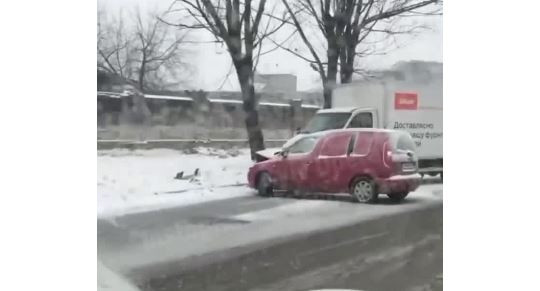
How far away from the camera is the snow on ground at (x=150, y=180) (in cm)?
223

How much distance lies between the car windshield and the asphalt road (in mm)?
296

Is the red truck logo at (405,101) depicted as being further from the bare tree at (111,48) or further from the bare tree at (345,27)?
the bare tree at (111,48)

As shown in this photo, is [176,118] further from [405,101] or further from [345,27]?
[405,101]

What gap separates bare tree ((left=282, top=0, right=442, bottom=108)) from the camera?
7.91 feet

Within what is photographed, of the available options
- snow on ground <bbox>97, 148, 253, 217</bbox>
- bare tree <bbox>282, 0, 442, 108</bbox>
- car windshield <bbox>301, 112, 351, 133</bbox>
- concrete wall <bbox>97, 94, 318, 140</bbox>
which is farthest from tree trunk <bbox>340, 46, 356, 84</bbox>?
snow on ground <bbox>97, 148, 253, 217</bbox>

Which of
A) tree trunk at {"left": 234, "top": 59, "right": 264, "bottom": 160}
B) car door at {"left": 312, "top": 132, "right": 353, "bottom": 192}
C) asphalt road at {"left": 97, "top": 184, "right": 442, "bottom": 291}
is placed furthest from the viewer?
car door at {"left": 312, "top": 132, "right": 353, "bottom": 192}

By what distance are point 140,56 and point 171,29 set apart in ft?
0.54

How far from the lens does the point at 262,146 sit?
7.75ft

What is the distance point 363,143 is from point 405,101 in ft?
0.88

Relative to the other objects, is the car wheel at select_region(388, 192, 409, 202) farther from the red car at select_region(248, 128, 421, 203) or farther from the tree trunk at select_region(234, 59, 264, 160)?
the tree trunk at select_region(234, 59, 264, 160)

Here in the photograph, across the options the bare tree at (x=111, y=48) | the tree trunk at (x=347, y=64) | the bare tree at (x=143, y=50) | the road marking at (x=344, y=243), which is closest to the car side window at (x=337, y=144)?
the tree trunk at (x=347, y=64)

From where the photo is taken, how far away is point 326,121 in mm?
2416

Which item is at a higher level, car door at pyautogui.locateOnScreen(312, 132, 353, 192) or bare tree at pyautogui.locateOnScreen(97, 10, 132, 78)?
bare tree at pyautogui.locateOnScreen(97, 10, 132, 78)
